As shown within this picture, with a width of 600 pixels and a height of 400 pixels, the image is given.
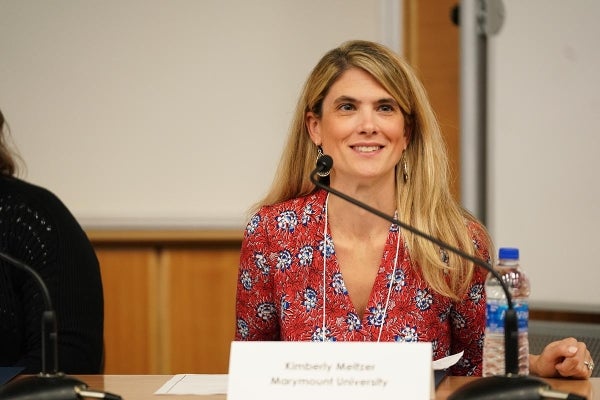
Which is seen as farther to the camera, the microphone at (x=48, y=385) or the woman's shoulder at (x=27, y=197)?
the woman's shoulder at (x=27, y=197)

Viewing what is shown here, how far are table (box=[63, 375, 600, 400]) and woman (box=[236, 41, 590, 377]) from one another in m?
0.40

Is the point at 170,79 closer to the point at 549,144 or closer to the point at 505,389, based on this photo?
the point at 549,144

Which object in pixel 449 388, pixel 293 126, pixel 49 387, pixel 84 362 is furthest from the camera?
pixel 293 126

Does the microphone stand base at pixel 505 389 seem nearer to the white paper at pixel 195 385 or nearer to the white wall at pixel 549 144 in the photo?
the white paper at pixel 195 385

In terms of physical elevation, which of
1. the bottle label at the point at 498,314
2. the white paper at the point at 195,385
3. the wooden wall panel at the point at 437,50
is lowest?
the white paper at the point at 195,385

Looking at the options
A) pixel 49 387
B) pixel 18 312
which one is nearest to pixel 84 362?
pixel 18 312

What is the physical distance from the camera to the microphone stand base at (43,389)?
1.69 m

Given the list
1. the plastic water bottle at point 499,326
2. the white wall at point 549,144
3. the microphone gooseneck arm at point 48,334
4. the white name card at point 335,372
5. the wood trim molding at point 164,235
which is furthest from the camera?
the wood trim molding at point 164,235

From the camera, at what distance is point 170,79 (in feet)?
12.9

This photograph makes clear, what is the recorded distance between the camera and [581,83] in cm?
339

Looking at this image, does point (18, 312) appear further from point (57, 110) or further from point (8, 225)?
point (57, 110)

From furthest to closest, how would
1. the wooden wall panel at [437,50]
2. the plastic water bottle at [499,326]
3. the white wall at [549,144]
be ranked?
the wooden wall panel at [437,50]
the white wall at [549,144]
the plastic water bottle at [499,326]

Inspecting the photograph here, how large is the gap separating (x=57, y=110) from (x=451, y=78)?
158 cm

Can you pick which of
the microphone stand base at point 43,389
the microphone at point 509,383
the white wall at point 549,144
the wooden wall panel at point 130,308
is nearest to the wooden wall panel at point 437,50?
the white wall at point 549,144
